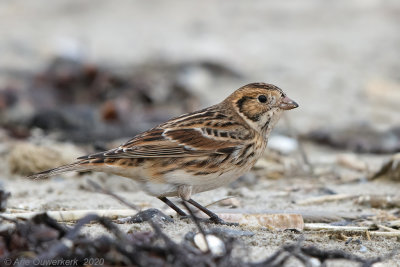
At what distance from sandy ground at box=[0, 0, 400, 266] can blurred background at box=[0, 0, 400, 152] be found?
34mm

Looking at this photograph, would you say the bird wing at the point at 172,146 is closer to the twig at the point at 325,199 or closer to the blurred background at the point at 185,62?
the twig at the point at 325,199

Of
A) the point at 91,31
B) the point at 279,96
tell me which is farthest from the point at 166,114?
the point at 91,31

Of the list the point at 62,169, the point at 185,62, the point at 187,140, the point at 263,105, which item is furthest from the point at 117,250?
the point at 185,62

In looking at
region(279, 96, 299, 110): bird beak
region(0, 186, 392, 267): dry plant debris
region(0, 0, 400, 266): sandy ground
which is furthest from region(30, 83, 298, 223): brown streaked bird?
region(0, 186, 392, 267): dry plant debris

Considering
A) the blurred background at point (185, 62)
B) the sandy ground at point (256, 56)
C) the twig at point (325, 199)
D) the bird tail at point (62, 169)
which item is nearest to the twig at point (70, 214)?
the bird tail at point (62, 169)

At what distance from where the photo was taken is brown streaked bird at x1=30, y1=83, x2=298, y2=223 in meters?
5.48

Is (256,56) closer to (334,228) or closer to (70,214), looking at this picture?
(334,228)

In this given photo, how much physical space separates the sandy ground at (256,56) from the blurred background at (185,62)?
0.03 meters

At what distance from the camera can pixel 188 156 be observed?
221 inches

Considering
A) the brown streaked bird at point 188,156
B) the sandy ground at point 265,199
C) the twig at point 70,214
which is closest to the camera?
the sandy ground at point 265,199

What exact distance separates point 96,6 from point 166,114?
607 centimetres

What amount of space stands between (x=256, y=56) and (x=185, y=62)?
1557 millimetres

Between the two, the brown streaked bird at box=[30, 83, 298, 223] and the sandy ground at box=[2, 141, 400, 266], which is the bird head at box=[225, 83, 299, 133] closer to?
the brown streaked bird at box=[30, 83, 298, 223]

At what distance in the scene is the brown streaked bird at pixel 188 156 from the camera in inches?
216
